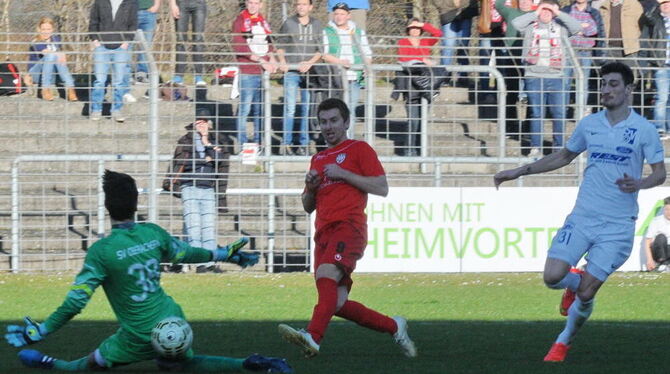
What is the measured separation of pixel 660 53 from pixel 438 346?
9.96m

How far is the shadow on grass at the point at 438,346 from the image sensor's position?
26.1 ft

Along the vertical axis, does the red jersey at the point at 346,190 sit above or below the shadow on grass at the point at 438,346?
above

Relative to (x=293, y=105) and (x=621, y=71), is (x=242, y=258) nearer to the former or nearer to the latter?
(x=621, y=71)

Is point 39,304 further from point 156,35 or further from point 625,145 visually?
point 156,35

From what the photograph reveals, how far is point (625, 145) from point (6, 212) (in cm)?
953

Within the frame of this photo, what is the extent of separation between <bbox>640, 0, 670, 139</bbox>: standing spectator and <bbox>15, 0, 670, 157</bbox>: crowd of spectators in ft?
0.05

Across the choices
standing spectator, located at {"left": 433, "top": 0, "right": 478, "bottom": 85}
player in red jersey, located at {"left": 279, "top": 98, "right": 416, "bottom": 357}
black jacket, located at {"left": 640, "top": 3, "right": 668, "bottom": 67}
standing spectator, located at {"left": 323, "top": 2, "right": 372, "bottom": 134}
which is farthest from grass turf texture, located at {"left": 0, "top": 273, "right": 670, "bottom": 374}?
standing spectator, located at {"left": 433, "top": 0, "right": 478, "bottom": 85}

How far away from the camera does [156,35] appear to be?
61.5 ft

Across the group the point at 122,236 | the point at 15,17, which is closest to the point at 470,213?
the point at 122,236

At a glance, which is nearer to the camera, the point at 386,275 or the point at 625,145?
the point at 625,145

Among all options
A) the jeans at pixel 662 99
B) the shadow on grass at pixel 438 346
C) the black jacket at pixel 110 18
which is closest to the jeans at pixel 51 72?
the black jacket at pixel 110 18

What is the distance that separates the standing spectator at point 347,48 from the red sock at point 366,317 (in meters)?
6.90

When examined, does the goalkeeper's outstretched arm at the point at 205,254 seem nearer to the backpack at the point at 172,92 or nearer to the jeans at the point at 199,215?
the jeans at the point at 199,215

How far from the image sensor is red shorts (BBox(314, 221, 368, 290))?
8.34 meters
